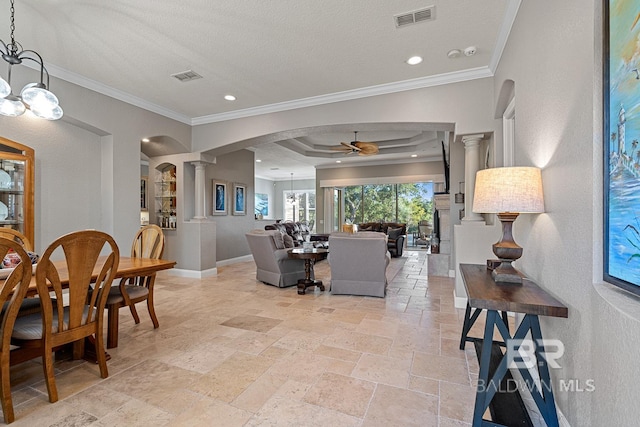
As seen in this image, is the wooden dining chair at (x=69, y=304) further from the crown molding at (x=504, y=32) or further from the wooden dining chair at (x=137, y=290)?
the crown molding at (x=504, y=32)

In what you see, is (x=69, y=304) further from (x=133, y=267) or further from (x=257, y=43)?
(x=257, y=43)

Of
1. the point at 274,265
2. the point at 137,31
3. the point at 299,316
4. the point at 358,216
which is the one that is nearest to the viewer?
the point at 137,31

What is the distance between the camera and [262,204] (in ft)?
43.1

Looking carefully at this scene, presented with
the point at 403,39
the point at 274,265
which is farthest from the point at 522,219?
the point at 274,265

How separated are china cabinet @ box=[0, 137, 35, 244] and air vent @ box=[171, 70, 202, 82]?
1.94m

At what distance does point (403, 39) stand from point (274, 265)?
11.4 feet

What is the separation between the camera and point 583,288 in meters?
1.30

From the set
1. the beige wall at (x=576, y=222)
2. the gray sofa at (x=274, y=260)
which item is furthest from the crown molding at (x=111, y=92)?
the beige wall at (x=576, y=222)

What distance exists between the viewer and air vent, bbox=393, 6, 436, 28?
259 centimetres

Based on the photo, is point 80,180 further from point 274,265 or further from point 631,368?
point 631,368

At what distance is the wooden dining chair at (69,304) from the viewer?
178 cm

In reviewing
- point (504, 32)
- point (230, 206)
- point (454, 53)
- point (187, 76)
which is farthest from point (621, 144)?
point (230, 206)

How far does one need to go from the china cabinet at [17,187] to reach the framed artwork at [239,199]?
405 cm

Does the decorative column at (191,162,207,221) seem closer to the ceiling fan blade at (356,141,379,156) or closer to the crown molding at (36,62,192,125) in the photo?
the crown molding at (36,62,192,125)
